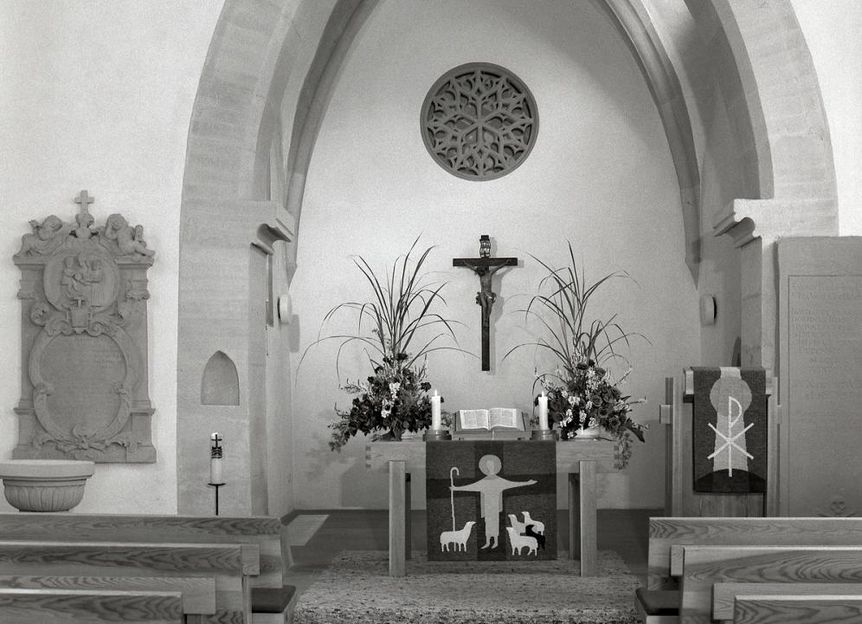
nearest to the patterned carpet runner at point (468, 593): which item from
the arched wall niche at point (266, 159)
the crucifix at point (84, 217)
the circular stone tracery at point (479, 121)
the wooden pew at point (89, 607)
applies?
the arched wall niche at point (266, 159)

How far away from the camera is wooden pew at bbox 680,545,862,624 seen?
11.6 feet

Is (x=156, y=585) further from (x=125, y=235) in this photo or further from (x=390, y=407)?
(x=125, y=235)

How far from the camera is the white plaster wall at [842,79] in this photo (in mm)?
5902

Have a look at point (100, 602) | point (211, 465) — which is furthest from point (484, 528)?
point (100, 602)

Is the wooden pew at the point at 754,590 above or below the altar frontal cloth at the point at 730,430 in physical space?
below

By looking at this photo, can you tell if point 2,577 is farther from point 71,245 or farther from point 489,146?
point 489,146

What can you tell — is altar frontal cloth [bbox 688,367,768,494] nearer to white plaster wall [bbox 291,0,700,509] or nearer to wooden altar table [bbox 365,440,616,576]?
wooden altar table [bbox 365,440,616,576]

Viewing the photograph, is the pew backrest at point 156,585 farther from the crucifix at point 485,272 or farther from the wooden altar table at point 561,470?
the crucifix at point 485,272

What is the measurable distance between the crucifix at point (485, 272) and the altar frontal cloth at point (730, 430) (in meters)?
3.31

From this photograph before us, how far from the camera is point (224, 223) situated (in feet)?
20.0

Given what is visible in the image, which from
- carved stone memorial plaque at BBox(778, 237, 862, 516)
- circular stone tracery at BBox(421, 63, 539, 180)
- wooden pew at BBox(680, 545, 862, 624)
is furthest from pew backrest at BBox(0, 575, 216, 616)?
circular stone tracery at BBox(421, 63, 539, 180)

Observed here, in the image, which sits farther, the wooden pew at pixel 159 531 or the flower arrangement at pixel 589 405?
the flower arrangement at pixel 589 405

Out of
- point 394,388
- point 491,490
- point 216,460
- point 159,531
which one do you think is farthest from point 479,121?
point 159,531

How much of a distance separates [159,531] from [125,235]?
2.59 meters
